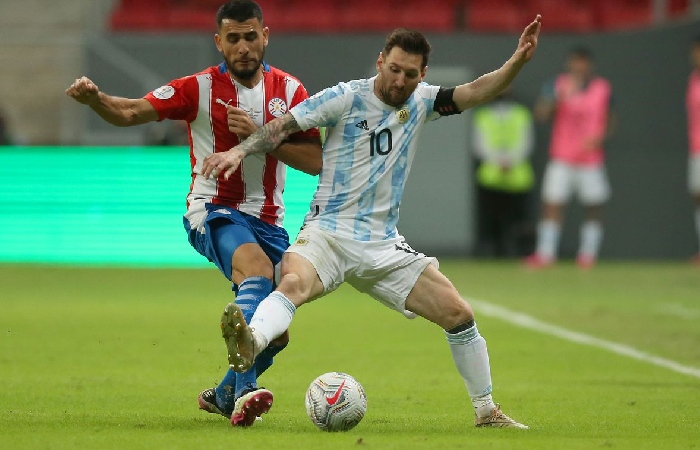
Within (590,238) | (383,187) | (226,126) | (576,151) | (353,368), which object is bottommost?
(590,238)

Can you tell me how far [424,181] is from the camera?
20.8 metres

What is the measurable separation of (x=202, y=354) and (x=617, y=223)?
39.0 ft

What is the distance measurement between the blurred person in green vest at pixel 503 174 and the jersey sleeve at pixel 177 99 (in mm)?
13285

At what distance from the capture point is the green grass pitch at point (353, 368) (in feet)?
21.0

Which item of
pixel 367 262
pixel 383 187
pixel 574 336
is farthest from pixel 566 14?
pixel 367 262

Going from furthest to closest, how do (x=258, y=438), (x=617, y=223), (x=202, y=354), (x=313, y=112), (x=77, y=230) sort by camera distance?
(x=617, y=223)
(x=77, y=230)
(x=202, y=354)
(x=313, y=112)
(x=258, y=438)

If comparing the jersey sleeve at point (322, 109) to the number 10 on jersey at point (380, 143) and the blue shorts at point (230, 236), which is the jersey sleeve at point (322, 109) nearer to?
the number 10 on jersey at point (380, 143)

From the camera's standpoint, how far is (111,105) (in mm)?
6812

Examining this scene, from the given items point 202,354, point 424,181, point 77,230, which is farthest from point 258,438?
point 424,181

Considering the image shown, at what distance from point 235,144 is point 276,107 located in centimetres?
29

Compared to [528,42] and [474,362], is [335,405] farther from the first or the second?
[528,42]

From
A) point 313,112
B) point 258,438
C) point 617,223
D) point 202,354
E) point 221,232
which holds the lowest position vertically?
point 617,223

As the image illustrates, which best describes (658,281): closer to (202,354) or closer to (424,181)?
(424,181)

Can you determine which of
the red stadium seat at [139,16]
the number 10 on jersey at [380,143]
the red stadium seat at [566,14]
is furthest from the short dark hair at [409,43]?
the red stadium seat at [139,16]
